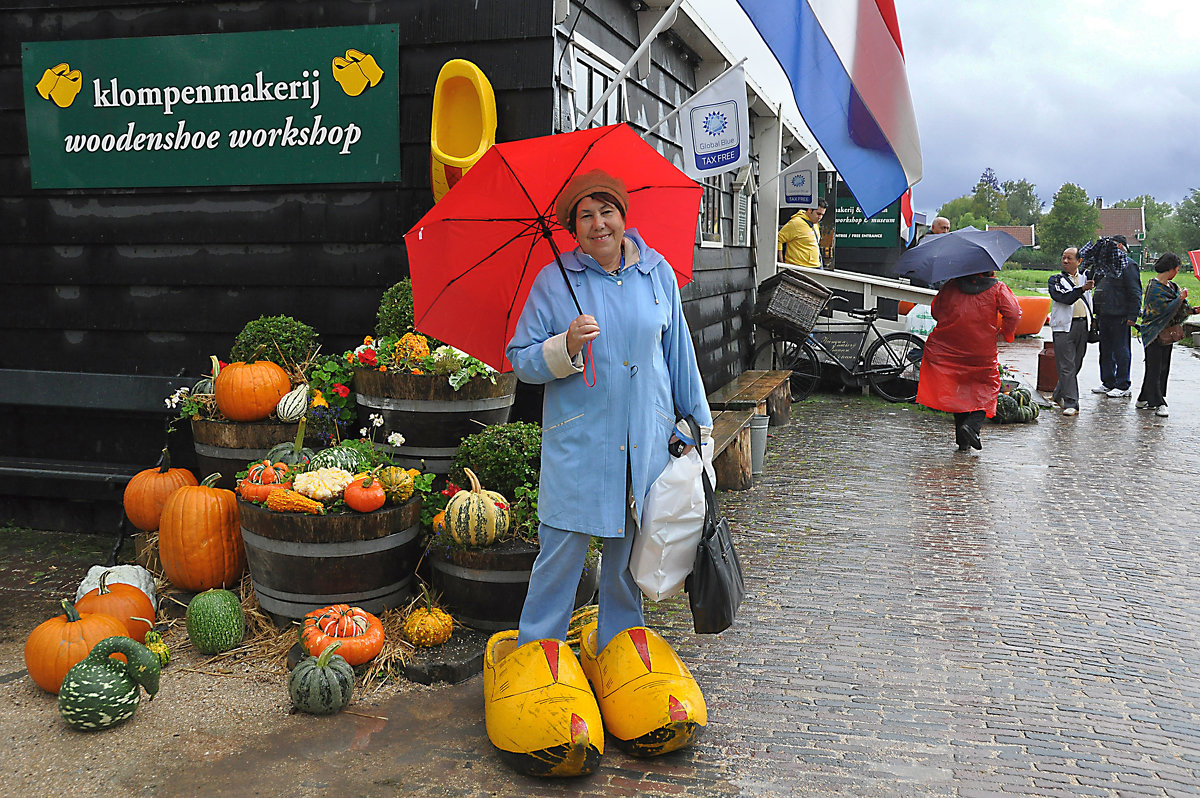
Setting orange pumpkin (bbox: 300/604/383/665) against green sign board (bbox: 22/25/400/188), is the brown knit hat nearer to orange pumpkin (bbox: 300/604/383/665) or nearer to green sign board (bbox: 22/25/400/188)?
orange pumpkin (bbox: 300/604/383/665)

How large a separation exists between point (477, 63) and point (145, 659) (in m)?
3.75

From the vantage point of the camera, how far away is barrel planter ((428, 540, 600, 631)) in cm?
439

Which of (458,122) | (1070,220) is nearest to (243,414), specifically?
(458,122)

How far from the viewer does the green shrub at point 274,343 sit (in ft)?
18.5

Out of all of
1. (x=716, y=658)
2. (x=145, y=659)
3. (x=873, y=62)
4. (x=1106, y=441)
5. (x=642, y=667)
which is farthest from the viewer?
(x=1106, y=441)

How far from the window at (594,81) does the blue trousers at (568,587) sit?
10.9 ft

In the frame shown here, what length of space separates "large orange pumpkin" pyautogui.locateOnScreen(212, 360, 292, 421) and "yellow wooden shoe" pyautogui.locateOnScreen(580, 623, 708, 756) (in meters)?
2.58

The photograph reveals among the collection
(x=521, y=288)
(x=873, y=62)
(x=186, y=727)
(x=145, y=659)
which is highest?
(x=873, y=62)

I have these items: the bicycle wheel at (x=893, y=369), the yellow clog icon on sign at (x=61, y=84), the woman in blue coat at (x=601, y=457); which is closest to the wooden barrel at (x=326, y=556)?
the woman in blue coat at (x=601, y=457)

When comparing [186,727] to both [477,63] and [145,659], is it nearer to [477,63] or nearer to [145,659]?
[145,659]

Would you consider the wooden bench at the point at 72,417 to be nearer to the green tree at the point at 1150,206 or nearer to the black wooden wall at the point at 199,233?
the black wooden wall at the point at 199,233

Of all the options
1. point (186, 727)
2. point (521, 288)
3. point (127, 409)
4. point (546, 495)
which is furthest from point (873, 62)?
point (127, 409)

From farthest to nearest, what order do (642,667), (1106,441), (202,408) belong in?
(1106,441)
(202,408)
(642,667)

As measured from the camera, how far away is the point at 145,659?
12.6 ft
